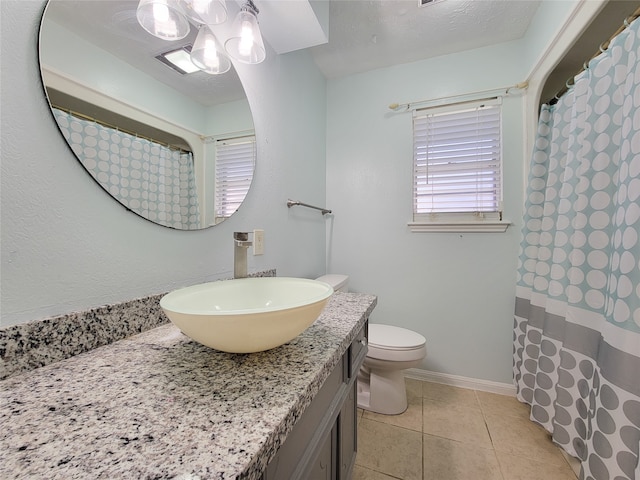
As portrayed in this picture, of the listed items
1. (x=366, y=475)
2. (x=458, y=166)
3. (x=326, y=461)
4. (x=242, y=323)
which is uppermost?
(x=458, y=166)

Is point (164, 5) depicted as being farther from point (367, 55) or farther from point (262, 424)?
point (367, 55)

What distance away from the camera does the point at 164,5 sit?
0.78m

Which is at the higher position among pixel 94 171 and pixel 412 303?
pixel 94 171

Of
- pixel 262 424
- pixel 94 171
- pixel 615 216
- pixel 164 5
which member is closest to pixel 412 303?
pixel 615 216

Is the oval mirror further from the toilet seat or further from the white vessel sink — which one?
the toilet seat

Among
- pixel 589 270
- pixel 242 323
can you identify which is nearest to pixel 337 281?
pixel 589 270

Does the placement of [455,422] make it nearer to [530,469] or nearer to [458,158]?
[530,469]

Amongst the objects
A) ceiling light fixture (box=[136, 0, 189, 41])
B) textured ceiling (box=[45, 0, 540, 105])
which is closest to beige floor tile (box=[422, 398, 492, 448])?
textured ceiling (box=[45, 0, 540, 105])

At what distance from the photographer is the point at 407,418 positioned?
149 centimetres

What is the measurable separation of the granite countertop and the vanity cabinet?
106mm

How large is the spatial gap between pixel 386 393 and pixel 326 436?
1.05 m

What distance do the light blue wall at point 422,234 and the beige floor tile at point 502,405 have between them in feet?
0.37

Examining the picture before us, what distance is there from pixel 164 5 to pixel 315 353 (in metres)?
1.10

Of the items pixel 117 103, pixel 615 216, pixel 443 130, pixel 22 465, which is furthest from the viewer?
pixel 443 130
